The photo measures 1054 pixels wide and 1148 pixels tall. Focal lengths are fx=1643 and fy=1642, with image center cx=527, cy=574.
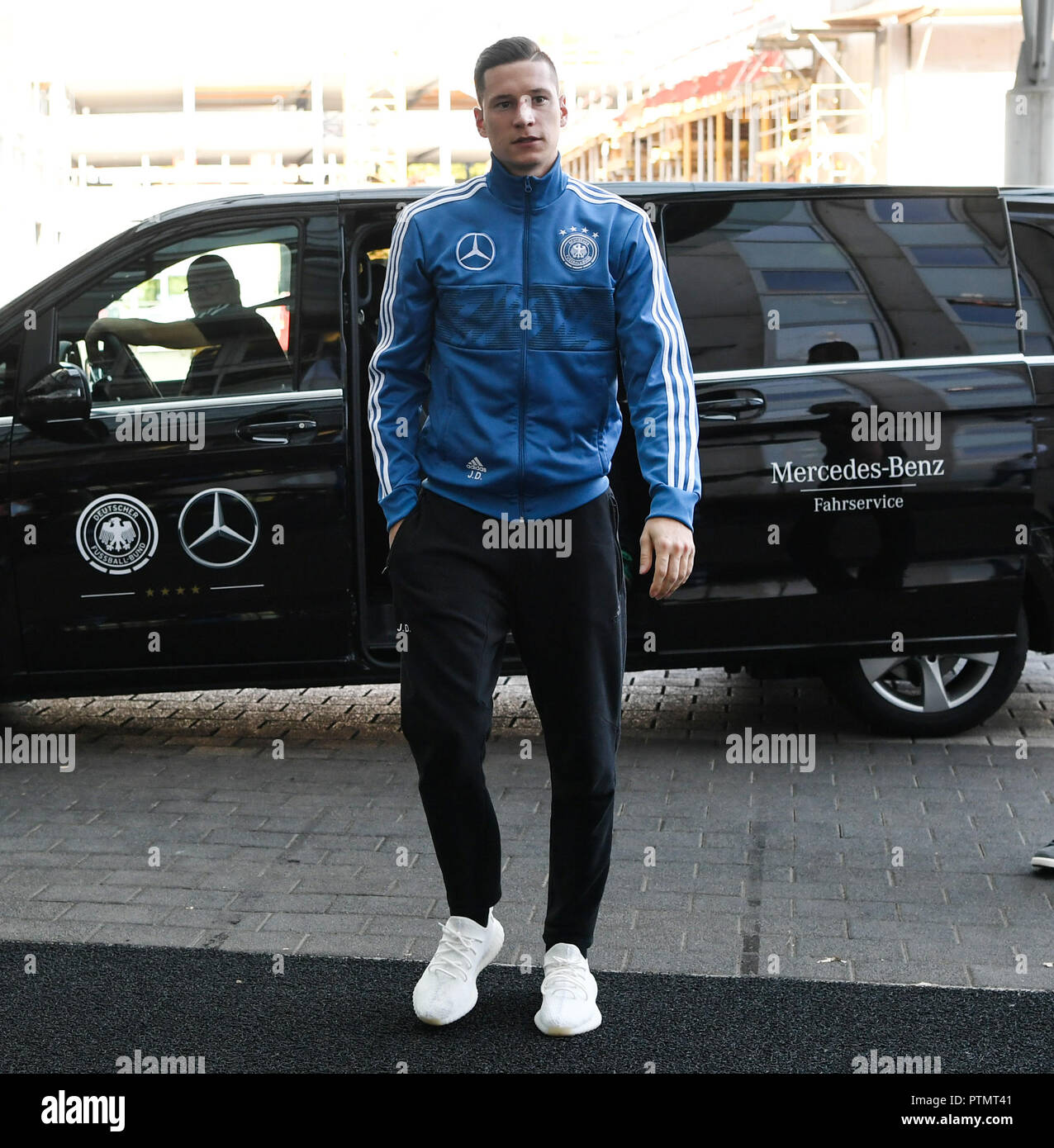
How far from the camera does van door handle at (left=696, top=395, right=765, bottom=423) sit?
222 inches

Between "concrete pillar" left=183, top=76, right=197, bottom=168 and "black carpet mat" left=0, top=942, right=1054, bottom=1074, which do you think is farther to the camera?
"concrete pillar" left=183, top=76, right=197, bottom=168

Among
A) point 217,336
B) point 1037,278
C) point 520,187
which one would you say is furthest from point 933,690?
point 520,187

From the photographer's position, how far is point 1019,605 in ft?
19.3

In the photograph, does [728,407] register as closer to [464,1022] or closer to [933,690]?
[933,690]

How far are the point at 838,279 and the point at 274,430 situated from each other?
2037mm

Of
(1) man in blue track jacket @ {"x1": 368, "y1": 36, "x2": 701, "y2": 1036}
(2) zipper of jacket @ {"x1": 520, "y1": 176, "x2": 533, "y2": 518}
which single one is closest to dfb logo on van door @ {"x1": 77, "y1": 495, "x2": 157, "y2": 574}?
(1) man in blue track jacket @ {"x1": 368, "y1": 36, "x2": 701, "y2": 1036}

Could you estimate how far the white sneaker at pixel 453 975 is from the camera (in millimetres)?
3459

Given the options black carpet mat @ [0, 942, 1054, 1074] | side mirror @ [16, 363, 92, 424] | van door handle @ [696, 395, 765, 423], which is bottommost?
black carpet mat @ [0, 942, 1054, 1074]

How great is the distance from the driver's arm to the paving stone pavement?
1.49 m

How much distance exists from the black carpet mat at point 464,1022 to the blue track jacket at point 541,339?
109cm

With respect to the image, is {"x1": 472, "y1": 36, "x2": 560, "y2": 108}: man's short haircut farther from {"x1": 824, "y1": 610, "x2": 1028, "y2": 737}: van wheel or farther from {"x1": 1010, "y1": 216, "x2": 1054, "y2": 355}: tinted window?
{"x1": 824, "y1": 610, "x2": 1028, "y2": 737}: van wheel

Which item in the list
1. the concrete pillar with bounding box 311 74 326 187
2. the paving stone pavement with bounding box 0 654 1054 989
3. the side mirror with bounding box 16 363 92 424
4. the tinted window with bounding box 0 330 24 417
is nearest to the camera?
the paving stone pavement with bounding box 0 654 1054 989

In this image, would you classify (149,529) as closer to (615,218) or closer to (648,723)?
Result: (648,723)
